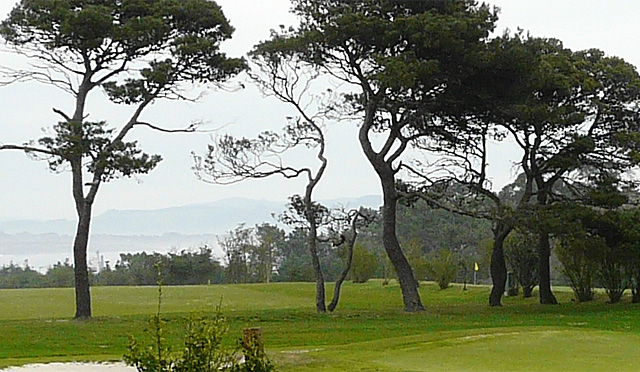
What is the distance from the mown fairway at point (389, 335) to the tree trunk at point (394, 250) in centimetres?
63

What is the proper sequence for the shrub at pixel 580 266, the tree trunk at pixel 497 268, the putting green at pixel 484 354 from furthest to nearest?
the shrub at pixel 580 266
the tree trunk at pixel 497 268
the putting green at pixel 484 354

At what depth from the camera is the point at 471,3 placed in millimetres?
25297

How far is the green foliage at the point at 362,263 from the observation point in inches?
1831

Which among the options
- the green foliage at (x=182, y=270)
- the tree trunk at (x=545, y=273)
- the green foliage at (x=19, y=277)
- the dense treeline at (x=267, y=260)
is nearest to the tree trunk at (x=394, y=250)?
the tree trunk at (x=545, y=273)

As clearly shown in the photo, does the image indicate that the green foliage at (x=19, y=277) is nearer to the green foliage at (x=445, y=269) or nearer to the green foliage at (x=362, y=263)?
the green foliage at (x=362, y=263)

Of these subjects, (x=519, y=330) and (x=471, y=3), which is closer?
(x=519, y=330)

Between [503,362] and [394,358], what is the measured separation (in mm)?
1631

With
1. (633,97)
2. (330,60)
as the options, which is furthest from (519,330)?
(633,97)

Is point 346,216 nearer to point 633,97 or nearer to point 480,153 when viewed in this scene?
point 480,153

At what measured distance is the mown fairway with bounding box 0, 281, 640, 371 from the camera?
1259 centimetres

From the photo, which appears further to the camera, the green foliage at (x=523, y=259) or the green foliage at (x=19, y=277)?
the green foliage at (x=19, y=277)

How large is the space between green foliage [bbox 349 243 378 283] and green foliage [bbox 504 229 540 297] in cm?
1093

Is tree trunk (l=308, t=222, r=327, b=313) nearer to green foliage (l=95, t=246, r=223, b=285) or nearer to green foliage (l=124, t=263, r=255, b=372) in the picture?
green foliage (l=124, t=263, r=255, b=372)

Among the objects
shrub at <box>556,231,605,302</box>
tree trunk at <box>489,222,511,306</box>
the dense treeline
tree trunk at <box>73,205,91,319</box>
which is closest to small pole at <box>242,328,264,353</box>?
tree trunk at <box>73,205,91,319</box>
